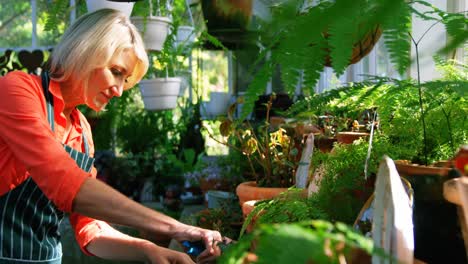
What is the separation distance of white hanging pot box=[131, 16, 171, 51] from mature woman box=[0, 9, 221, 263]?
1118mm

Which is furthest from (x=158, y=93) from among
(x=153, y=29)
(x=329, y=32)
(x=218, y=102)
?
(x=329, y=32)

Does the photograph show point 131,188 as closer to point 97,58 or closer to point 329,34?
point 97,58

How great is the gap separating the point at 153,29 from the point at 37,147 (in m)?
1.70

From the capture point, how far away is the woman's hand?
115cm

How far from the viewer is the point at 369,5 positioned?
498 millimetres

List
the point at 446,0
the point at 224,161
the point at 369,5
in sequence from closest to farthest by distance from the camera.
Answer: the point at 369,5 → the point at 446,0 → the point at 224,161

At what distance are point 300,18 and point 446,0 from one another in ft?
5.41

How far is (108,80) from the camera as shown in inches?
61.1

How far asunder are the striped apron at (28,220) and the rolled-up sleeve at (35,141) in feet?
0.45

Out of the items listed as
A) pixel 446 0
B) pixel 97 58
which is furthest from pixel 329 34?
pixel 446 0

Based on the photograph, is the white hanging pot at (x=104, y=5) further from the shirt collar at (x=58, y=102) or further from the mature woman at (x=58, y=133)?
the shirt collar at (x=58, y=102)

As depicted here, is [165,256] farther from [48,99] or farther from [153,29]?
[153,29]

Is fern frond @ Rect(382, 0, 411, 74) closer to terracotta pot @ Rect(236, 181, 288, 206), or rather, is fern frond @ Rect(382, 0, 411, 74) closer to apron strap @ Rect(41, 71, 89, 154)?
apron strap @ Rect(41, 71, 89, 154)

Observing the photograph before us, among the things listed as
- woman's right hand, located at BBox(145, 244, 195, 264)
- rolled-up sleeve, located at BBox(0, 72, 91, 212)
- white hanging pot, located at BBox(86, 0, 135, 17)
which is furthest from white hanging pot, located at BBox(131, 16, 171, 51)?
woman's right hand, located at BBox(145, 244, 195, 264)
